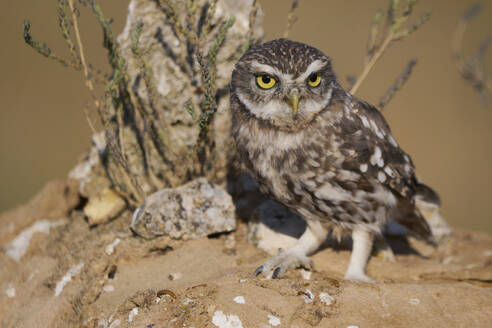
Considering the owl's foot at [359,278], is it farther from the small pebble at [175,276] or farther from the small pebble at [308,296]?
the small pebble at [175,276]

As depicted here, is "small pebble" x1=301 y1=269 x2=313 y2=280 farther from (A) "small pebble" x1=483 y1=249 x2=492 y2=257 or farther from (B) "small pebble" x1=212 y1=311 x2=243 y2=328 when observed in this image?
(A) "small pebble" x1=483 y1=249 x2=492 y2=257

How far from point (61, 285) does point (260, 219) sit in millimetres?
1510

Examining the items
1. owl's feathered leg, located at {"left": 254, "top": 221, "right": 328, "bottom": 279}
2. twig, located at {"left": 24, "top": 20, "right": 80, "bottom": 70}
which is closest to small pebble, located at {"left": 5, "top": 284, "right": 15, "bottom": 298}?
twig, located at {"left": 24, "top": 20, "right": 80, "bottom": 70}

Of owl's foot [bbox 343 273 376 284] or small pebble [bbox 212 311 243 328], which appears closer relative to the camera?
small pebble [bbox 212 311 243 328]

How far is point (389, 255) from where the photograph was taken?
134 inches

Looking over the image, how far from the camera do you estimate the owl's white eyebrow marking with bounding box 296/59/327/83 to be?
249 centimetres

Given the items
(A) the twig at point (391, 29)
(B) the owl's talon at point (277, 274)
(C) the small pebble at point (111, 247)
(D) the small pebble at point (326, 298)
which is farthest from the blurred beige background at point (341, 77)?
(D) the small pebble at point (326, 298)

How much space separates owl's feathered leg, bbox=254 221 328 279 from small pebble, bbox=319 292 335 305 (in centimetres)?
33

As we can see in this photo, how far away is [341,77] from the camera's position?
7836 millimetres

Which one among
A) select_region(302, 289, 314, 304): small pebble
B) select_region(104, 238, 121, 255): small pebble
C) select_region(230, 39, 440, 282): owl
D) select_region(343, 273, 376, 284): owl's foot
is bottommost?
select_region(104, 238, 121, 255): small pebble

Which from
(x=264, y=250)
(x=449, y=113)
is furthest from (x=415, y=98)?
(x=264, y=250)

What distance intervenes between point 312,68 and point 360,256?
136cm

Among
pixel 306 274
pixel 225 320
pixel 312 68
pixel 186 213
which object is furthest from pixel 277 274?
pixel 312 68

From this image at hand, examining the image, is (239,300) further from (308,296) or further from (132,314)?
(132,314)
